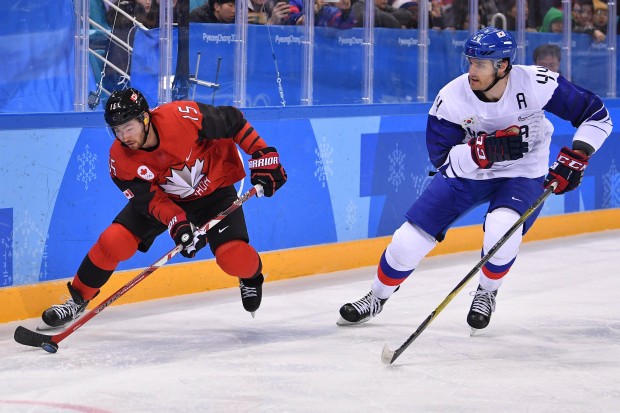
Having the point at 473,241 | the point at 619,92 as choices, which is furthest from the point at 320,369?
the point at 619,92

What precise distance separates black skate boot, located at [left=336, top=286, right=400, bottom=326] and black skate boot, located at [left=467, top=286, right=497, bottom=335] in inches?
13.8

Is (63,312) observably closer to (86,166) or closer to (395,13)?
(86,166)

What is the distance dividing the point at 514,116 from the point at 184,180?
116 centimetres

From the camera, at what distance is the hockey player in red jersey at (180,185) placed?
401 cm

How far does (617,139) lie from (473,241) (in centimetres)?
138

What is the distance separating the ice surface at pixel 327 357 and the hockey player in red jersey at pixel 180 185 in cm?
24

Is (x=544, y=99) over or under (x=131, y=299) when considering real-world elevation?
over

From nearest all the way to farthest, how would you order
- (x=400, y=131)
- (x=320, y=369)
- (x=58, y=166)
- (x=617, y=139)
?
(x=320, y=369) → (x=58, y=166) → (x=400, y=131) → (x=617, y=139)

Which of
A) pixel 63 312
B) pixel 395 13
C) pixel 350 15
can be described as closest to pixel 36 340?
pixel 63 312

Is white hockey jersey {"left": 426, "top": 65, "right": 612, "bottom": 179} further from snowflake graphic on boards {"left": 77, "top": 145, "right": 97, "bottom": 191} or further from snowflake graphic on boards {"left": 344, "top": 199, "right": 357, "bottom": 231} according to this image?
snowflake graphic on boards {"left": 344, "top": 199, "right": 357, "bottom": 231}

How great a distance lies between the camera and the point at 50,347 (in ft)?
12.7

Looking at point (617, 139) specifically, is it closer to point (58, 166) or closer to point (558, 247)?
point (558, 247)

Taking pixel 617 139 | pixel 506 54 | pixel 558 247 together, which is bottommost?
pixel 558 247

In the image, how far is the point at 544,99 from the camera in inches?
161
